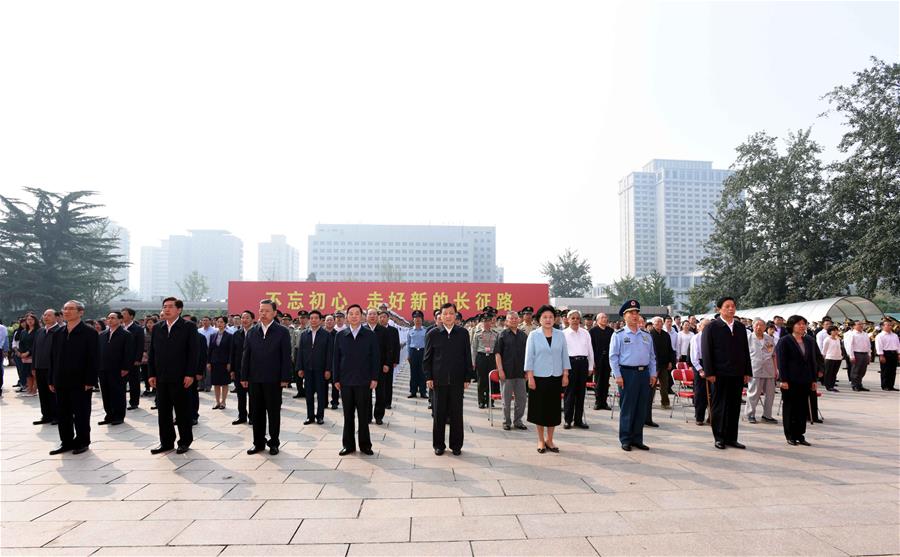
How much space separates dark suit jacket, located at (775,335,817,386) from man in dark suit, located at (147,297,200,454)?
298 inches

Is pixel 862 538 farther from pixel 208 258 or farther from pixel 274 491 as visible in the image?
pixel 208 258

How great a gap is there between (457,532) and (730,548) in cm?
179

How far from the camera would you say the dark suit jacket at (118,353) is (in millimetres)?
7711

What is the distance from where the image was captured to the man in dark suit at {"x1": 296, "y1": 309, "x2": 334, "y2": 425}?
7.74m

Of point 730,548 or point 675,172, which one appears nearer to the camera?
point 730,548

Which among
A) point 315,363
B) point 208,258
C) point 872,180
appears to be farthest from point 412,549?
point 208,258

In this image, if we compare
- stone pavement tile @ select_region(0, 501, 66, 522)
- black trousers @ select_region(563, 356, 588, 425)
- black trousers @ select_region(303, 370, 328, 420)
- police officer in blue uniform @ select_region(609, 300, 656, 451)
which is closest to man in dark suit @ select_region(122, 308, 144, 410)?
black trousers @ select_region(303, 370, 328, 420)

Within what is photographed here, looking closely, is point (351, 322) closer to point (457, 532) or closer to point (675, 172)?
point (457, 532)

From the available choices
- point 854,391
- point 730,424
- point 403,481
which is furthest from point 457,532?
point 854,391

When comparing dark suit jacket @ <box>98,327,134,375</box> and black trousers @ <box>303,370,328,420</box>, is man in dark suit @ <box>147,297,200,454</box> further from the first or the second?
dark suit jacket @ <box>98,327,134,375</box>

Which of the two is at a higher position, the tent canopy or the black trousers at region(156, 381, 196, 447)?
the tent canopy

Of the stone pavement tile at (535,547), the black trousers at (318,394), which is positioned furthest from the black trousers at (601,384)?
the stone pavement tile at (535,547)

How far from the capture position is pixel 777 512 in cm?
388

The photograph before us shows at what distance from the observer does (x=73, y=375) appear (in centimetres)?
604
